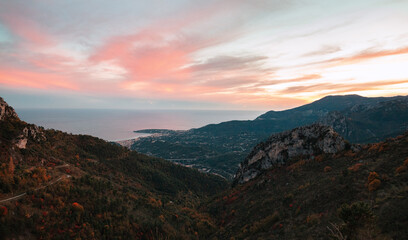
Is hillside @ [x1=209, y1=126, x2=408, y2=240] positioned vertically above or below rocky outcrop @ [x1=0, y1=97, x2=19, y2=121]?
below

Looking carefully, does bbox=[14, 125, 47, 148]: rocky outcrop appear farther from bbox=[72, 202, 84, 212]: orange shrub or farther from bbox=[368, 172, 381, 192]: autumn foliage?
bbox=[368, 172, 381, 192]: autumn foliage

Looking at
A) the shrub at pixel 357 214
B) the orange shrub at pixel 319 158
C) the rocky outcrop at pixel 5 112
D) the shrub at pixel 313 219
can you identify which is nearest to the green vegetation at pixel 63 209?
the rocky outcrop at pixel 5 112

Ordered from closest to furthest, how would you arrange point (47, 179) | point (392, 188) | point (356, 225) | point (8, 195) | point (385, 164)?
1. point (356, 225)
2. point (392, 188)
3. point (8, 195)
4. point (385, 164)
5. point (47, 179)

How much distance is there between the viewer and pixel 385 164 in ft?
83.9

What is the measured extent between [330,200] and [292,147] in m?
37.6

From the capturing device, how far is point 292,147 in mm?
59875

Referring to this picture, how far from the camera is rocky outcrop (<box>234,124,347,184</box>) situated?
4984 cm

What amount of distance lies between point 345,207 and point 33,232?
33.5 metres

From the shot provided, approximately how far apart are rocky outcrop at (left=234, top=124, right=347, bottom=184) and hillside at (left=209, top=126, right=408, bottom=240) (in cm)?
43

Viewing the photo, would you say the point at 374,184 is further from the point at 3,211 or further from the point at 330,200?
the point at 3,211

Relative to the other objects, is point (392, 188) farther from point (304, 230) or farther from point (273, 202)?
point (273, 202)

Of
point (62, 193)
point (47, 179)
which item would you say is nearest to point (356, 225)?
point (62, 193)

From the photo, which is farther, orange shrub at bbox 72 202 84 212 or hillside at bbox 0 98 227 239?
orange shrub at bbox 72 202 84 212

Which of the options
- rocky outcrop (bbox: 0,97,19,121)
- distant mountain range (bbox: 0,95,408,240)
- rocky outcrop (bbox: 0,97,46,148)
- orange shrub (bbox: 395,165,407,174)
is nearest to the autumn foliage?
distant mountain range (bbox: 0,95,408,240)
